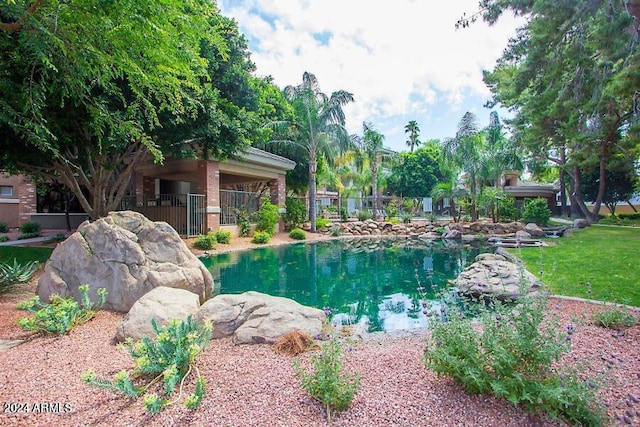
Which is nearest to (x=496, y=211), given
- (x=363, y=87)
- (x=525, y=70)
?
(x=363, y=87)

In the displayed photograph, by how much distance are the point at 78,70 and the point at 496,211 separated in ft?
74.5

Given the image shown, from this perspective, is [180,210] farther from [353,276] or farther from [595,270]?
[595,270]

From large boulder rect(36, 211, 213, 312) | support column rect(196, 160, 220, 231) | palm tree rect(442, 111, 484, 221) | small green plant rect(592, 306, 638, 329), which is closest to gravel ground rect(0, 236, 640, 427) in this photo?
small green plant rect(592, 306, 638, 329)

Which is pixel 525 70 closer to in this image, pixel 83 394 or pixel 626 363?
pixel 626 363

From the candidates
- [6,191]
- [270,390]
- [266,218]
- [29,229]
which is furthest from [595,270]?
[6,191]

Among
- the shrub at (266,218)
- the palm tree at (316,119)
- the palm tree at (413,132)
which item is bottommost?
the shrub at (266,218)

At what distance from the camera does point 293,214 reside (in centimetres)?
1980

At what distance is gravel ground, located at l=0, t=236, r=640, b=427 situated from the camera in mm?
2365

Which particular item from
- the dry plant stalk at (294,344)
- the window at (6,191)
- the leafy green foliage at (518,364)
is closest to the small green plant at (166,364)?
the dry plant stalk at (294,344)

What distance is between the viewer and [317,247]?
52.2 ft

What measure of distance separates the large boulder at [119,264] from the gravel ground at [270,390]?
3.98 ft

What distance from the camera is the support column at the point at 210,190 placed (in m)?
15.4

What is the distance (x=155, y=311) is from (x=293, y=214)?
1580cm

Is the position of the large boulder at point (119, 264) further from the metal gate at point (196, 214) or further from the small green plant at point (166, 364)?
the metal gate at point (196, 214)
